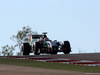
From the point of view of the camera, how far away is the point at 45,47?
24453mm

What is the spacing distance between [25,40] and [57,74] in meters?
43.1

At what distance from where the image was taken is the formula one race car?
23750 millimetres

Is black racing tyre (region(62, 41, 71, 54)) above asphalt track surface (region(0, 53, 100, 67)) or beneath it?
above

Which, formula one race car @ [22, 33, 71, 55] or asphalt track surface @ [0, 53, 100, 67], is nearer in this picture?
asphalt track surface @ [0, 53, 100, 67]

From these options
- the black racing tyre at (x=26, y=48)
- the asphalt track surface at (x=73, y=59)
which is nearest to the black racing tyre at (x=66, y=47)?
the black racing tyre at (x=26, y=48)

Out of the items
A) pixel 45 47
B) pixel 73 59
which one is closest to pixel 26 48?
pixel 45 47

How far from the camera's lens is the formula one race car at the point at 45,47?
2375 centimetres

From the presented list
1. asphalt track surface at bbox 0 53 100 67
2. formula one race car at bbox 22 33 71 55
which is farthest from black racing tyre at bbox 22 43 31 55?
asphalt track surface at bbox 0 53 100 67

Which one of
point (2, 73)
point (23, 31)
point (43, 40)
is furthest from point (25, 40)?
point (2, 73)

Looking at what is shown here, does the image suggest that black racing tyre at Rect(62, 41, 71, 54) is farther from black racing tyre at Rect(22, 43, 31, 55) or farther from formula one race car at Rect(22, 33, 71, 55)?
black racing tyre at Rect(22, 43, 31, 55)

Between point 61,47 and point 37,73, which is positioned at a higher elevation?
point 61,47

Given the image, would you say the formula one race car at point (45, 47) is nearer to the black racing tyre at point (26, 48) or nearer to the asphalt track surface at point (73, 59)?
the black racing tyre at point (26, 48)

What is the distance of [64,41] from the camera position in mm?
24922

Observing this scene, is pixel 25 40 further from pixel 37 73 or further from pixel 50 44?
pixel 37 73
